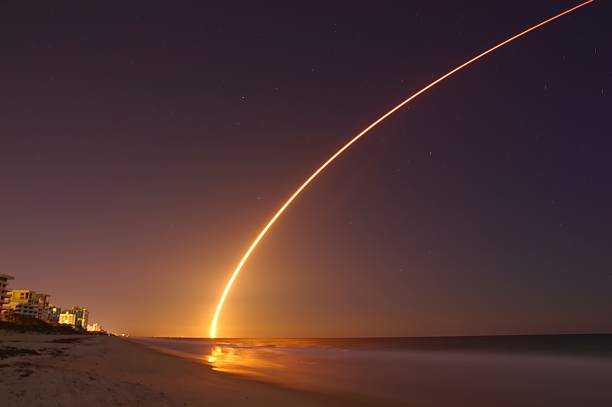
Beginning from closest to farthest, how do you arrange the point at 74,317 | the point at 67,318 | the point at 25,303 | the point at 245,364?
the point at 245,364 → the point at 25,303 → the point at 67,318 → the point at 74,317

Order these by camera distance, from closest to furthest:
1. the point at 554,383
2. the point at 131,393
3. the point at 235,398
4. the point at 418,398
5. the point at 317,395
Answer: the point at 131,393 → the point at 235,398 → the point at 317,395 → the point at 418,398 → the point at 554,383

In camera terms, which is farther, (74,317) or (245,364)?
(74,317)

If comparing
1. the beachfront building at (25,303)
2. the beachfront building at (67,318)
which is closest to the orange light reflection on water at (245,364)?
the beachfront building at (25,303)

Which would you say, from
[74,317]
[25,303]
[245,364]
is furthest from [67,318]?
[245,364]

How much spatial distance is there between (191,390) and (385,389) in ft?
38.0

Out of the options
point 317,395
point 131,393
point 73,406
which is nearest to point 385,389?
point 317,395

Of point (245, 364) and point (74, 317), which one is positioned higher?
point (74, 317)

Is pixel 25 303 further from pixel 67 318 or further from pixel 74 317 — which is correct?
pixel 74 317

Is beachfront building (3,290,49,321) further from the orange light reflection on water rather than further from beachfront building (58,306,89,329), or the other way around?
the orange light reflection on water

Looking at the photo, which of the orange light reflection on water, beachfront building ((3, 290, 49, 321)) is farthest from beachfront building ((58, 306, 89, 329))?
the orange light reflection on water

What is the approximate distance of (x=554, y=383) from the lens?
2867cm

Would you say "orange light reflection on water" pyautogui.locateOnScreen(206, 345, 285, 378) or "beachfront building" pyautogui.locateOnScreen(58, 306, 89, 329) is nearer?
"orange light reflection on water" pyautogui.locateOnScreen(206, 345, 285, 378)

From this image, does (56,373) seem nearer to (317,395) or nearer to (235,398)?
(235,398)

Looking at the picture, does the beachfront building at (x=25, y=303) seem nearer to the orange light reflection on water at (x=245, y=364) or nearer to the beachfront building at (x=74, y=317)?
the beachfront building at (x=74, y=317)
